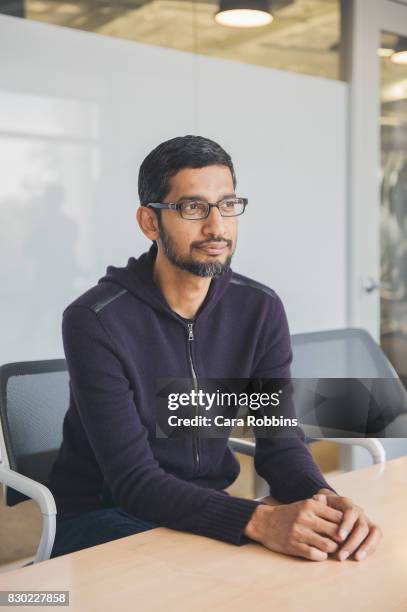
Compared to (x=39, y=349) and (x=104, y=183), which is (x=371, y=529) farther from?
(x=104, y=183)

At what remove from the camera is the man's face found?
1700 millimetres

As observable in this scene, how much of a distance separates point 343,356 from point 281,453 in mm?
1038

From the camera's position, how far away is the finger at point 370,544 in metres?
1.23

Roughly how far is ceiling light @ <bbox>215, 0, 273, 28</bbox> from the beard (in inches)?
72.8

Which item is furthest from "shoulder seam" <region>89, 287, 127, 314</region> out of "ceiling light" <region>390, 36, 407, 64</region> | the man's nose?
"ceiling light" <region>390, 36, 407, 64</region>

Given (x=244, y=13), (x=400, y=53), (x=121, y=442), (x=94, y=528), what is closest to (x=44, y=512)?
(x=94, y=528)

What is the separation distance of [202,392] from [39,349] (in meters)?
1.23

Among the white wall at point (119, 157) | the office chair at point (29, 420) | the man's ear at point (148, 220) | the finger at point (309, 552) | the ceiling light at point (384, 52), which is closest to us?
the finger at point (309, 552)

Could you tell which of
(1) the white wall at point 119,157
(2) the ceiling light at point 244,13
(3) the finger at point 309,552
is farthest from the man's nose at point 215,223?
(2) the ceiling light at point 244,13

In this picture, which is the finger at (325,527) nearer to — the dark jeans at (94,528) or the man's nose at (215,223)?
the dark jeans at (94,528)

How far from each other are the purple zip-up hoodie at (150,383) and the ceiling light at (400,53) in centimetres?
256

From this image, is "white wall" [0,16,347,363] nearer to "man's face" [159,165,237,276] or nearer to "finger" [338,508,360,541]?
"man's face" [159,165,237,276]

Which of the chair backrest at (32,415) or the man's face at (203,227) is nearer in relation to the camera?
the man's face at (203,227)

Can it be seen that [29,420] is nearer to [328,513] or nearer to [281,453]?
[281,453]
